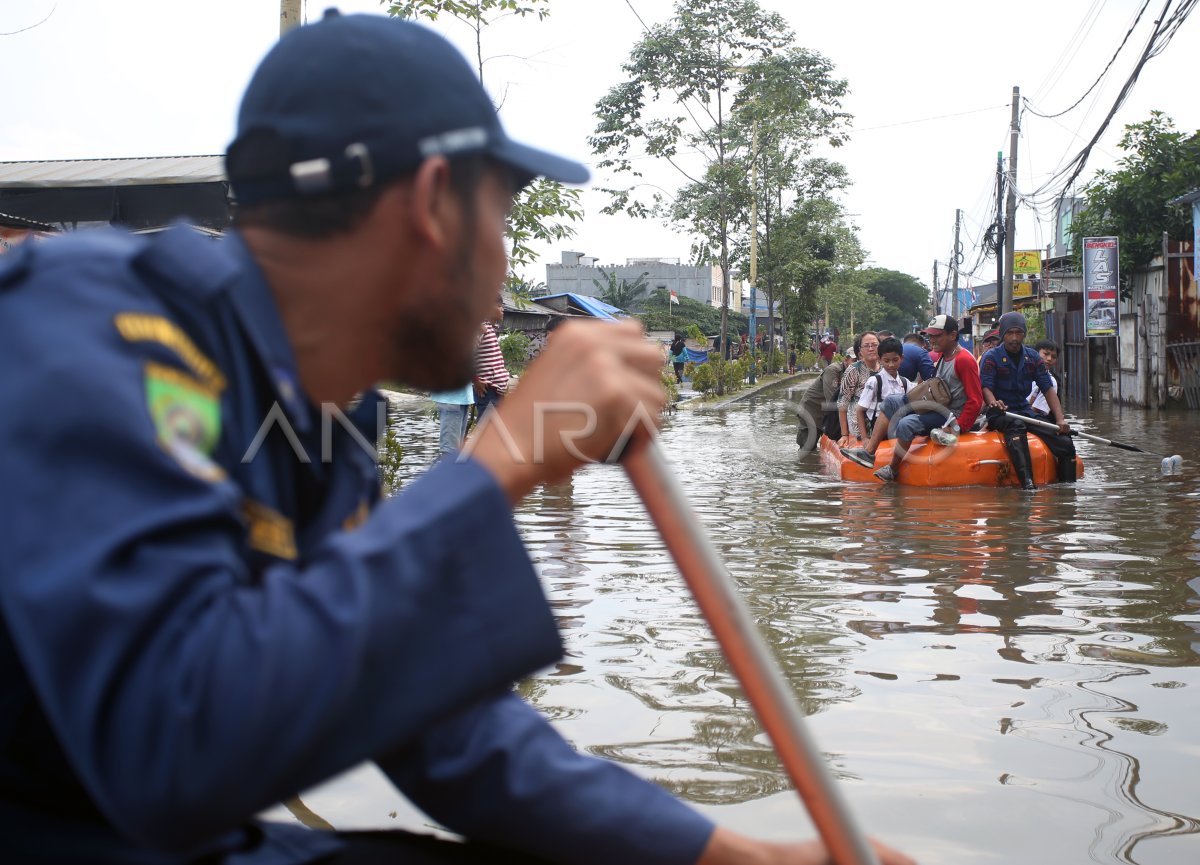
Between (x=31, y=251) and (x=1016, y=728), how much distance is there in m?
3.39

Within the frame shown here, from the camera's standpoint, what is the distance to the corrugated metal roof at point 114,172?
13.4 m

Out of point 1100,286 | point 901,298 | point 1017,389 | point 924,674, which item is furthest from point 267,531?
point 901,298

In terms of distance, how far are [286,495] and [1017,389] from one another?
10.4 m

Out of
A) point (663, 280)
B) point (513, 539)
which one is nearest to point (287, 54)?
point (513, 539)

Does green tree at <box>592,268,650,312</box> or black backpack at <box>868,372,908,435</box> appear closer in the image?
black backpack at <box>868,372,908,435</box>

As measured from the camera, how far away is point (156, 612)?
2.63 feet

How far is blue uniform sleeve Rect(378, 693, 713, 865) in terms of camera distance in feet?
4.20

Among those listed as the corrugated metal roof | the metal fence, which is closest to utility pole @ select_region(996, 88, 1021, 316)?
the metal fence

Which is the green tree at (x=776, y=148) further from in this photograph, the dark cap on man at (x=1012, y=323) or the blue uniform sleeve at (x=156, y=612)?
the blue uniform sleeve at (x=156, y=612)

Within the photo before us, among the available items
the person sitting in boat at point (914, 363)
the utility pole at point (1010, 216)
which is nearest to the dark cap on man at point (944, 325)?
the person sitting in boat at point (914, 363)

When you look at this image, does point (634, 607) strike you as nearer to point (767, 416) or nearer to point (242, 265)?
point (242, 265)

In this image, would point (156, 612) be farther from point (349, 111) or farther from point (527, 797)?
point (527, 797)

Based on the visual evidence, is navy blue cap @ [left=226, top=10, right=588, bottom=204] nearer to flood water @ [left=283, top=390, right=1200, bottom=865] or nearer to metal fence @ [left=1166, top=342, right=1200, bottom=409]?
flood water @ [left=283, top=390, right=1200, bottom=865]

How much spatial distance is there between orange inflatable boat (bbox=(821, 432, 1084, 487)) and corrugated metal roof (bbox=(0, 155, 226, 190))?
7.97 meters
